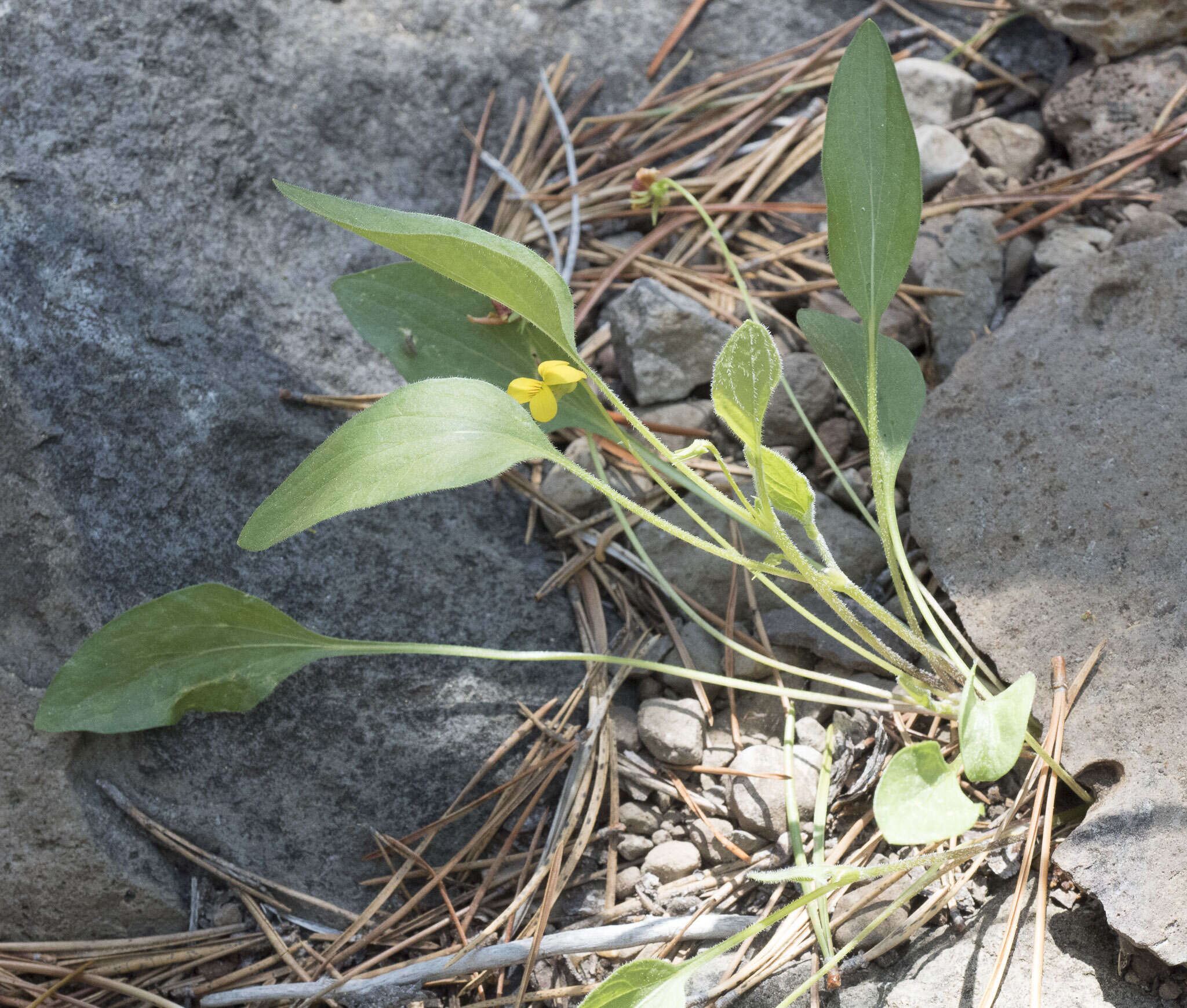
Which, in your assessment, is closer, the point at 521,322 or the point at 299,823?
the point at 299,823

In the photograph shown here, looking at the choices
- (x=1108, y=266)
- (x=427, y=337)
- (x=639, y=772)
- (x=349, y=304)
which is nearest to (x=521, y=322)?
(x=427, y=337)

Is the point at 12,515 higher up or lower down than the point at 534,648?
higher up

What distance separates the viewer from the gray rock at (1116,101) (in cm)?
197

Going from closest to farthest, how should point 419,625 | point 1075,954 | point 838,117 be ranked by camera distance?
point 1075,954
point 838,117
point 419,625

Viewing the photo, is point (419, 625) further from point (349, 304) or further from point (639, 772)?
point (349, 304)

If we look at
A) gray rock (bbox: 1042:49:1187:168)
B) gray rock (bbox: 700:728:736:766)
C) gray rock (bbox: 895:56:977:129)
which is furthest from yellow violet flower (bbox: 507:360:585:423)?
gray rock (bbox: 1042:49:1187:168)

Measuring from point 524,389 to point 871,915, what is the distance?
2.94ft

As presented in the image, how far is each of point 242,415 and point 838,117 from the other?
1.13 meters

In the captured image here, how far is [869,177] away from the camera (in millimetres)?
1508

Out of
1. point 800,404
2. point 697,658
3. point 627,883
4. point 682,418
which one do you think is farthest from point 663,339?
point 627,883

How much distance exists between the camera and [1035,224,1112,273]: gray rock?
72.6 inches

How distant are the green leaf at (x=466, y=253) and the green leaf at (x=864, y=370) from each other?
0.50m

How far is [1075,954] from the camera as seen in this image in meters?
1.21

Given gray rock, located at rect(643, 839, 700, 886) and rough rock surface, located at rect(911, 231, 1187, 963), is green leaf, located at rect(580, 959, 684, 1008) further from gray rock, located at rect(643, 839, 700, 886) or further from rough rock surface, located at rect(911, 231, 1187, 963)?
rough rock surface, located at rect(911, 231, 1187, 963)
